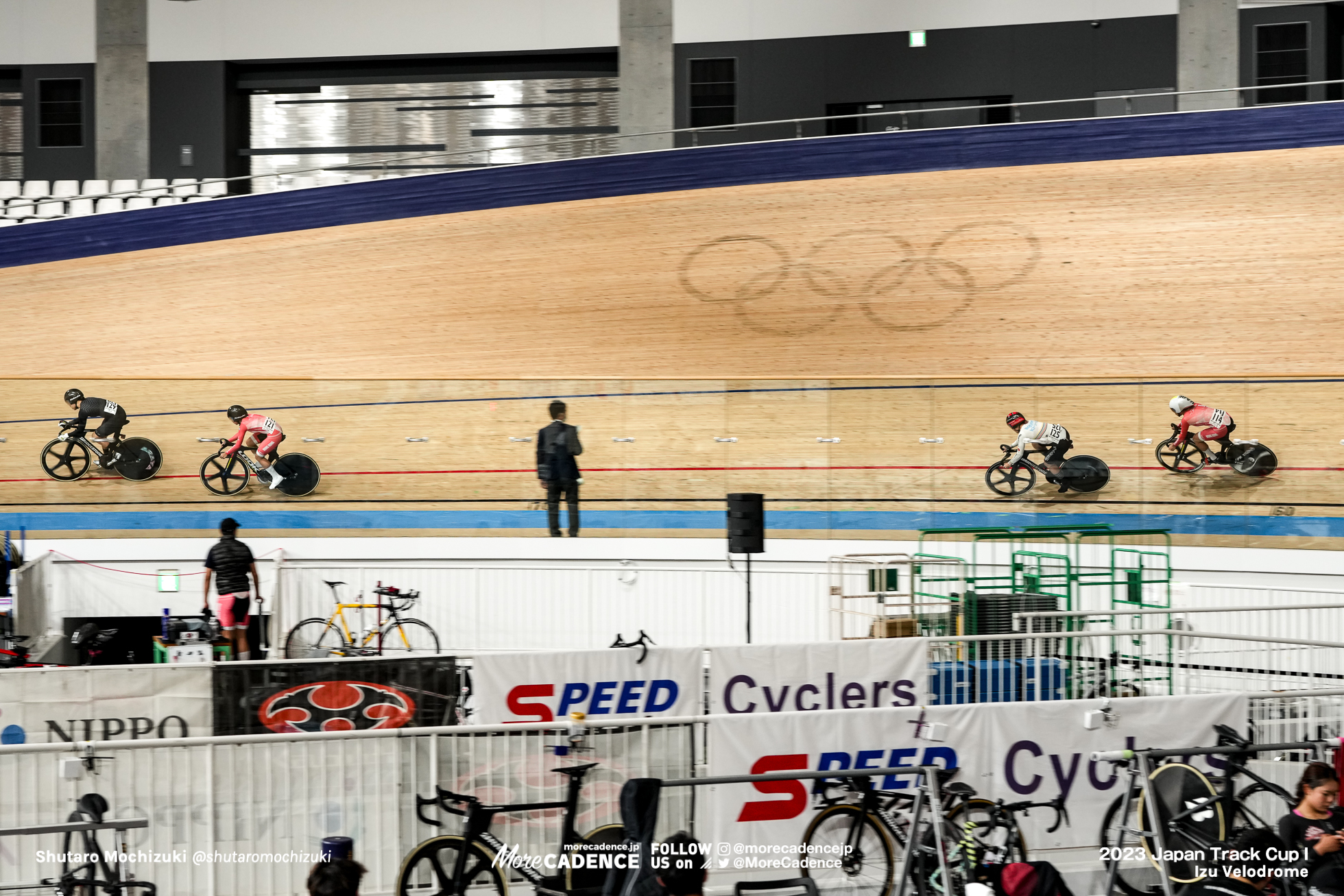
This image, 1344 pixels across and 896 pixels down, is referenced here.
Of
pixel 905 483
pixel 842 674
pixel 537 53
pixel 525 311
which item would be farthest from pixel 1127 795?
pixel 537 53

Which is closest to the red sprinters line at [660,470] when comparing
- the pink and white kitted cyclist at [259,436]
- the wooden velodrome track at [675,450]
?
the wooden velodrome track at [675,450]

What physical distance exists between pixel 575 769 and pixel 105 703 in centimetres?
327

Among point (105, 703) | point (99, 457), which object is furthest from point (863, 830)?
point (99, 457)

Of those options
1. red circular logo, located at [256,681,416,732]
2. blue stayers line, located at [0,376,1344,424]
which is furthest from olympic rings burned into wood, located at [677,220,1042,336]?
red circular logo, located at [256,681,416,732]

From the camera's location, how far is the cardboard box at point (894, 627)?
9.73 meters

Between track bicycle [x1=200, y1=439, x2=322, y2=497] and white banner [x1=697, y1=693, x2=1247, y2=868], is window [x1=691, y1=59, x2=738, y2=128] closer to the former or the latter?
track bicycle [x1=200, y1=439, x2=322, y2=497]

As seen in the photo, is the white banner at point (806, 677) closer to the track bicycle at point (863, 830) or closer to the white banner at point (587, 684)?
the white banner at point (587, 684)

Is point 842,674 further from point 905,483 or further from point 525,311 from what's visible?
point 525,311

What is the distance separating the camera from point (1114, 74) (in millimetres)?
17172

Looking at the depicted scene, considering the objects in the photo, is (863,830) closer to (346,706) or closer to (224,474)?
(346,706)

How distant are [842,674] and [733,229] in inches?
349

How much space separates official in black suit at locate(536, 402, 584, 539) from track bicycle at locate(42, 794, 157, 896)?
8.03 metres

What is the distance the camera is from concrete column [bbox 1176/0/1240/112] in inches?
655

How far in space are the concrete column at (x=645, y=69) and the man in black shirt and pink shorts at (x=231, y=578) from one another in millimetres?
9496
